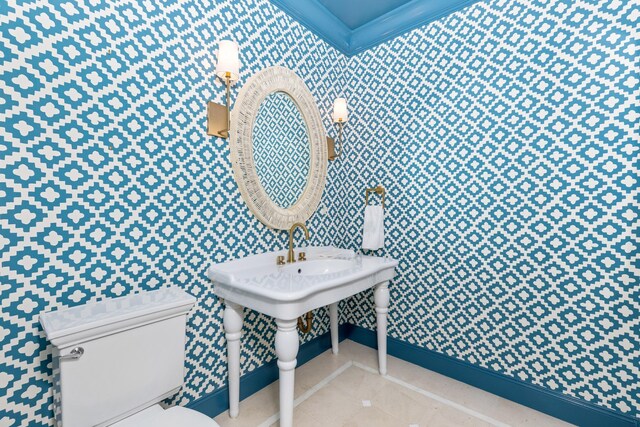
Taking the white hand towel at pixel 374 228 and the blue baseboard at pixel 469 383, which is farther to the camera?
the white hand towel at pixel 374 228

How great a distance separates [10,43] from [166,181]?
0.66m

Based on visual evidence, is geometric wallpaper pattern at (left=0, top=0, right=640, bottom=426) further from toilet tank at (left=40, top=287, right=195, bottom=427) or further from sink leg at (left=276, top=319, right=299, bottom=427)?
sink leg at (left=276, top=319, right=299, bottom=427)

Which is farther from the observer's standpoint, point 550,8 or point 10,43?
point 550,8

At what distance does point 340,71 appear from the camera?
238cm

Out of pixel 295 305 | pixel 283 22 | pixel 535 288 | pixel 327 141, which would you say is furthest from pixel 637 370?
pixel 283 22

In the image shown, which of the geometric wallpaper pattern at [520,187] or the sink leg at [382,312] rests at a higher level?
the geometric wallpaper pattern at [520,187]

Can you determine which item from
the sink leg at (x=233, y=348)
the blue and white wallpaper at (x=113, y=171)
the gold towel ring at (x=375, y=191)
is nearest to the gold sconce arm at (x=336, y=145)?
the gold towel ring at (x=375, y=191)

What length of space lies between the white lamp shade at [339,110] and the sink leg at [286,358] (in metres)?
1.59

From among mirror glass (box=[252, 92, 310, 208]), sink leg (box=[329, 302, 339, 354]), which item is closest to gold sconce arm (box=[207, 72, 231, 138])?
mirror glass (box=[252, 92, 310, 208])

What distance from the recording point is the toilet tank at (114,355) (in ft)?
2.98

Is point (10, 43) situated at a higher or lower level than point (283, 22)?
lower

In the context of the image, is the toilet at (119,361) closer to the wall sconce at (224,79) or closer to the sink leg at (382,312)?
the wall sconce at (224,79)

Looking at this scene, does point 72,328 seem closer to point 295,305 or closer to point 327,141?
point 295,305

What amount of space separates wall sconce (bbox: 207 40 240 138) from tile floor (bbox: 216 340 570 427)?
1.55m
